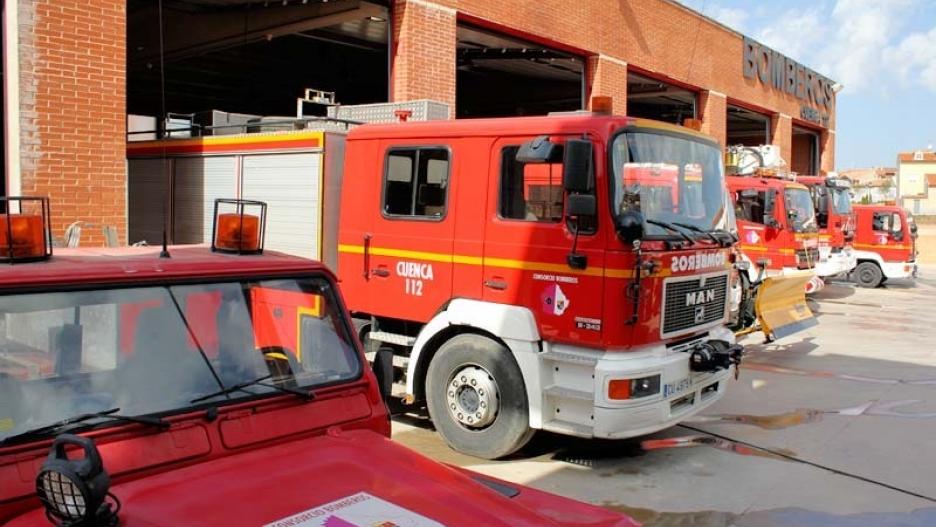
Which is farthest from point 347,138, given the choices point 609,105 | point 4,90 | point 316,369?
point 316,369

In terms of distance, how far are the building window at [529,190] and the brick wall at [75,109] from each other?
4751 mm

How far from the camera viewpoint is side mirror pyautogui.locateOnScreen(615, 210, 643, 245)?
17.7 feet

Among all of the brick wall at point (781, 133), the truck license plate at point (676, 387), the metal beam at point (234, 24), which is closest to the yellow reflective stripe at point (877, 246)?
the brick wall at point (781, 133)

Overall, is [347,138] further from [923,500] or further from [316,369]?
[923,500]

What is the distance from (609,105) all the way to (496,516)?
4.26 meters

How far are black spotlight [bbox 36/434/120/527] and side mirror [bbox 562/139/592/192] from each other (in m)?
3.91

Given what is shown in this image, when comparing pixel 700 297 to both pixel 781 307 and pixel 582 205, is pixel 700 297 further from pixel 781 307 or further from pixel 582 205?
pixel 781 307

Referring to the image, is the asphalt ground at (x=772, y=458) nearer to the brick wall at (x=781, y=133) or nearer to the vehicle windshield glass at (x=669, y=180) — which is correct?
the vehicle windshield glass at (x=669, y=180)

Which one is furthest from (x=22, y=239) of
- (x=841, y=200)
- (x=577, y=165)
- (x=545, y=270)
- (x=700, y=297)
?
(x=841, y=200)

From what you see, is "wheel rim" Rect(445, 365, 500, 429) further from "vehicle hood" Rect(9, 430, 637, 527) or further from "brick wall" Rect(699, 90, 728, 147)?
"brick wall" Rect(699, 90, 728, 147)

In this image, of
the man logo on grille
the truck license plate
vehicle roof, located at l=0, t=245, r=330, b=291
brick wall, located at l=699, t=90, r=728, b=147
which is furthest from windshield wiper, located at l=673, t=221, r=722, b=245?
brick wall, located at l=699, t=90, r=728, b=147

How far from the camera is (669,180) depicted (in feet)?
19.6

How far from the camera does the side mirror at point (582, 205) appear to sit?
542 centimetres

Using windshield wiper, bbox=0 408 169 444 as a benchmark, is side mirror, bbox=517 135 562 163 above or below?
above
